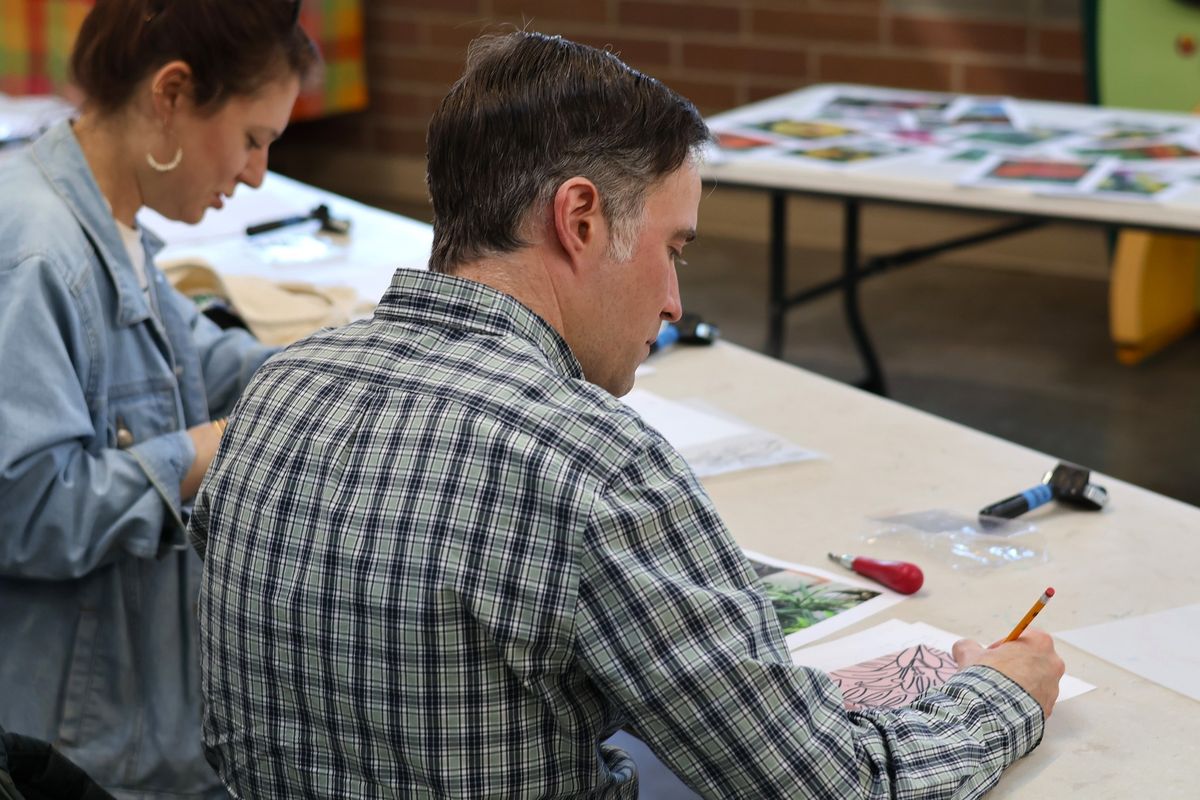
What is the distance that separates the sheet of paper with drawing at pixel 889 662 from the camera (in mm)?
1290

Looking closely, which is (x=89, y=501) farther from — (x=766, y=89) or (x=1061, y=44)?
(x=766, y=89)

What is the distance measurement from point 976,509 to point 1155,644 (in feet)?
1.08

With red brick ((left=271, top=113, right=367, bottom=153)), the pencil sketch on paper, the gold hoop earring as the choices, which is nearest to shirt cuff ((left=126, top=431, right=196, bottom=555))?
the gold hoop earring

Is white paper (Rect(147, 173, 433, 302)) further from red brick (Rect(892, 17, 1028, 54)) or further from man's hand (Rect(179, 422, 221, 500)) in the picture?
red brick (Rect(892, 17, 1028, 54))

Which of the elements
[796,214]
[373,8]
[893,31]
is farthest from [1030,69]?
[373,8]

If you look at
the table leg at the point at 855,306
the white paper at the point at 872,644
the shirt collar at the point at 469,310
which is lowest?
the table leg at the point at 855,306

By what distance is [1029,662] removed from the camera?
1.25 m

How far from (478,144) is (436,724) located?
45 centimetres

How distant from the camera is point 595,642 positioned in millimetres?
993

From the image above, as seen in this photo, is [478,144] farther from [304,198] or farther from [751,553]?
[304,198]

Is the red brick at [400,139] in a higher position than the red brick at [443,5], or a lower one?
lower

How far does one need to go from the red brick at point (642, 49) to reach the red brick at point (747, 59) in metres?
0.09

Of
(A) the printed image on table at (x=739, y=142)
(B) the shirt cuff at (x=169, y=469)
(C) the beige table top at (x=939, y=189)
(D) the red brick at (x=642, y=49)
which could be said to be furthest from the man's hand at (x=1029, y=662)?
(D) the red brick at (x=642, y=49)

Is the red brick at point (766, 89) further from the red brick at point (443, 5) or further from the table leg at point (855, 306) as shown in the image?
the table leg at point (855, 306)
